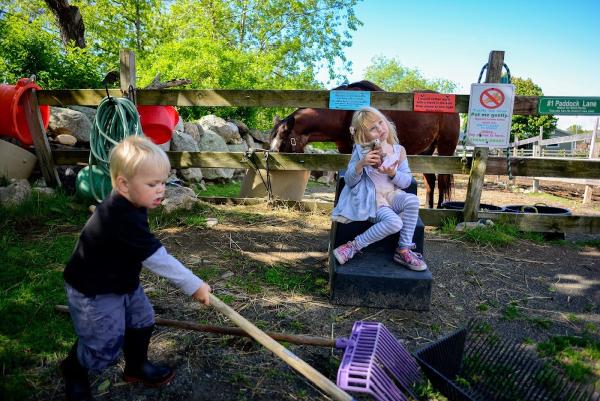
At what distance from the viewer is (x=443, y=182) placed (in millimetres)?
7223

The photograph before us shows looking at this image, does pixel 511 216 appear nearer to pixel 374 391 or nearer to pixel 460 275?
pixel 460 275

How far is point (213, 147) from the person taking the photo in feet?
33.9

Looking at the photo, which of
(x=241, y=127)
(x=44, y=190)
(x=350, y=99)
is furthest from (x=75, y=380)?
(x=241, y=127)

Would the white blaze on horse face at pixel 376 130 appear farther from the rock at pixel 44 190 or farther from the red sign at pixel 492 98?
the rock at pixel 44 190

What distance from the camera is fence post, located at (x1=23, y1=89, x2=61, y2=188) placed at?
555 centimetres

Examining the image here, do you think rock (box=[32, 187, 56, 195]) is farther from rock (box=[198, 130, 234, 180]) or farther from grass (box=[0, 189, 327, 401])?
rock (box=[198, 130, 234, 180])

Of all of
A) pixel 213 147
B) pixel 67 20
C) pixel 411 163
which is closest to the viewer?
pixel 411 163

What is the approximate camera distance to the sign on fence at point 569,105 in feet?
16.2

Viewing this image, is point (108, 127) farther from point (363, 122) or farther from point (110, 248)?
point (110, 248)

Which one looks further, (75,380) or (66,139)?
(66,139)

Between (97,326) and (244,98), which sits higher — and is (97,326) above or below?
below

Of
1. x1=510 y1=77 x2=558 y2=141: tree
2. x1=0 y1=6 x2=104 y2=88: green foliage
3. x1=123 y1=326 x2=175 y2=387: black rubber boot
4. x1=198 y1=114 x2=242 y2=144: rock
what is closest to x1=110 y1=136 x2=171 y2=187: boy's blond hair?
x1=123 y1=326 x2=175 y2=387: black rubber boot

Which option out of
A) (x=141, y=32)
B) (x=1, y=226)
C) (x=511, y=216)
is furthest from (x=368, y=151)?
(x=141, y=32)

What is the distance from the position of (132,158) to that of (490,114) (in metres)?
4.62
